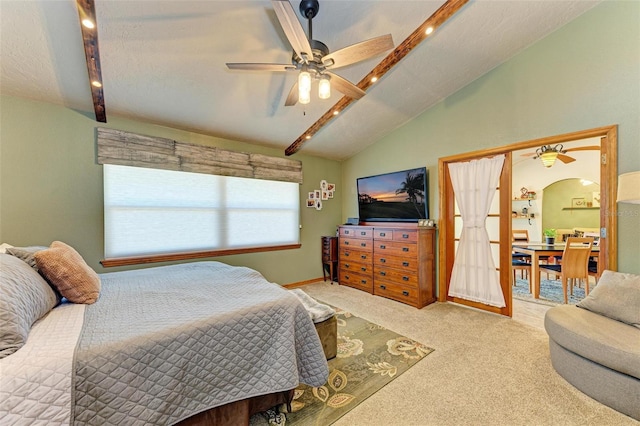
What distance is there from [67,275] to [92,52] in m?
1.80

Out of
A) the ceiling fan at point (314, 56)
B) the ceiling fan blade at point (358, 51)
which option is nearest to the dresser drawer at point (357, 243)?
the ceiling fan at point (314, 56)

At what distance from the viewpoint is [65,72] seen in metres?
2.27

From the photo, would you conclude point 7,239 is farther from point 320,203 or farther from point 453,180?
point 453,180

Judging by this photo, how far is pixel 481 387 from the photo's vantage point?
1799 mm

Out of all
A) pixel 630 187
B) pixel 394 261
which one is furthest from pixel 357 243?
pixel 630 187

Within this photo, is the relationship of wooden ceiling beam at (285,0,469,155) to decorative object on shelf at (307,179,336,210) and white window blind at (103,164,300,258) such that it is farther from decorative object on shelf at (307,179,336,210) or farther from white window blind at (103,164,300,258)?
white window blind at (103,164,300,258)

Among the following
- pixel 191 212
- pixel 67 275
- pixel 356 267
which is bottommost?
pixel 356 267

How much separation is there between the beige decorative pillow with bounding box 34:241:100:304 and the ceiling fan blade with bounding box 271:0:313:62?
6.58 ft

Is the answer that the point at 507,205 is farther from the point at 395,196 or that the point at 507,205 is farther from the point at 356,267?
the point at 356,267

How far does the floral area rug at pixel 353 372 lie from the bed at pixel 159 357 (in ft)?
0.57

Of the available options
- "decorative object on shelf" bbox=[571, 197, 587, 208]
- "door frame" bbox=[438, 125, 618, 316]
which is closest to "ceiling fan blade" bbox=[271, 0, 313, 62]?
"door frame" bbox=[438, 125, 618, 316]

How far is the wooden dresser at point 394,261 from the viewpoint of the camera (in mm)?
3400

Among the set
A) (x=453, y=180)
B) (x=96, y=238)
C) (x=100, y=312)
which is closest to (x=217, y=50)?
(x=100, y=312)

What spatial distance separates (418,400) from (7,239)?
4.08m
